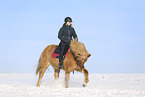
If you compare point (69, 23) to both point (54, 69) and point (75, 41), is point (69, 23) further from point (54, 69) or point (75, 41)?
point (54, 69)

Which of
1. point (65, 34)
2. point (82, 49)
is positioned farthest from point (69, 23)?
point (82, 49)

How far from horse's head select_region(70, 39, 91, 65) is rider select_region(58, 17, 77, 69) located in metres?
0.26

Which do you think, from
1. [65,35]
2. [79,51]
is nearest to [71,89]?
[79,51]

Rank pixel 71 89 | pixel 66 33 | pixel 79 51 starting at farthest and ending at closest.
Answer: pixel 66 33 → pixel 79 51 → pixel 71 89

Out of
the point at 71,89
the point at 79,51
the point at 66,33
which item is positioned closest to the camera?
the point at 71,89

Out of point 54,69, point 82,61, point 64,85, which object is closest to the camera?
point 82,61

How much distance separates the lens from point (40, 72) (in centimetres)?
964

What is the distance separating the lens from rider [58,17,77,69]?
8789 mm

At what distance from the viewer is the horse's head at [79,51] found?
27.9 ft

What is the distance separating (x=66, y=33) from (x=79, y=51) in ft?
3.12

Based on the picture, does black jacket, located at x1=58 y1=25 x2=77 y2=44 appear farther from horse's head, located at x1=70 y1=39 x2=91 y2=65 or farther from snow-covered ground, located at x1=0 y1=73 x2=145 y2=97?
snow-covered ground, located at x1=0 y1=73 x2=145 y2=97

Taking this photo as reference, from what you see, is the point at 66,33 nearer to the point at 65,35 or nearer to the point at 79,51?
the point at 65,35

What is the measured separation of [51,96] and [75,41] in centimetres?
312

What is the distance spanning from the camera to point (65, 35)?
8.92 metres
